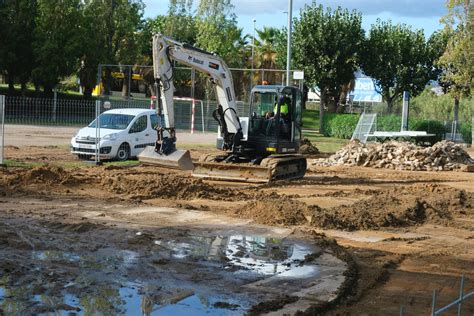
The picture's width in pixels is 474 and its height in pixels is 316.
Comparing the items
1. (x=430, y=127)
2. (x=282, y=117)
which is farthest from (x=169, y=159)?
(x=430, y=127)

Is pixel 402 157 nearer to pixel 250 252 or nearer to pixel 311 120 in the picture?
pixel 250 252

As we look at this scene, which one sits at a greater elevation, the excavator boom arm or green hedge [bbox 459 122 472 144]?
the excavator boom arm

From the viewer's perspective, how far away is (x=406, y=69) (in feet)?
169

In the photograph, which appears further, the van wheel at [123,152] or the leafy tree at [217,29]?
the leafy tree at [217,29]

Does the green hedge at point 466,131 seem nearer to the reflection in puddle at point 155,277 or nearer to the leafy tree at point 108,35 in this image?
the leafy tree at point 108,35

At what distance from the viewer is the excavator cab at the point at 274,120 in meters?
20.6

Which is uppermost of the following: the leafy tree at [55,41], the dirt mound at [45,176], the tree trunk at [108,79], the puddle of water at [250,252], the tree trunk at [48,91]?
the leafy tree at [55,41]

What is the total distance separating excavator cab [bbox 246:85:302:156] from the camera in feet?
67.5

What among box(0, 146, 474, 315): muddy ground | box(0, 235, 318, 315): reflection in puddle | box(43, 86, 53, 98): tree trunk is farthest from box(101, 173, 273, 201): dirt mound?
box(43, 86, 53, 98): tree trunk

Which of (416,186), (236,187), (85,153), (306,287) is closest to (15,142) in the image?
(85,153)

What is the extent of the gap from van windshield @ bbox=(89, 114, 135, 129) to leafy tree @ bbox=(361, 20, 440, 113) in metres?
29.6

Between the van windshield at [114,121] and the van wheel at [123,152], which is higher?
the van windshield at [114,121]

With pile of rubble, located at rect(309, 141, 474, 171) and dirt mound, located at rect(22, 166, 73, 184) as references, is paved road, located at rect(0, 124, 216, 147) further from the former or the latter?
dirt mound, located at rect(22, 166, 73, 184)

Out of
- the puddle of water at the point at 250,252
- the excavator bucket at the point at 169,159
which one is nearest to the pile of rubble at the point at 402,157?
the excavator bucket at the point at 169,159
